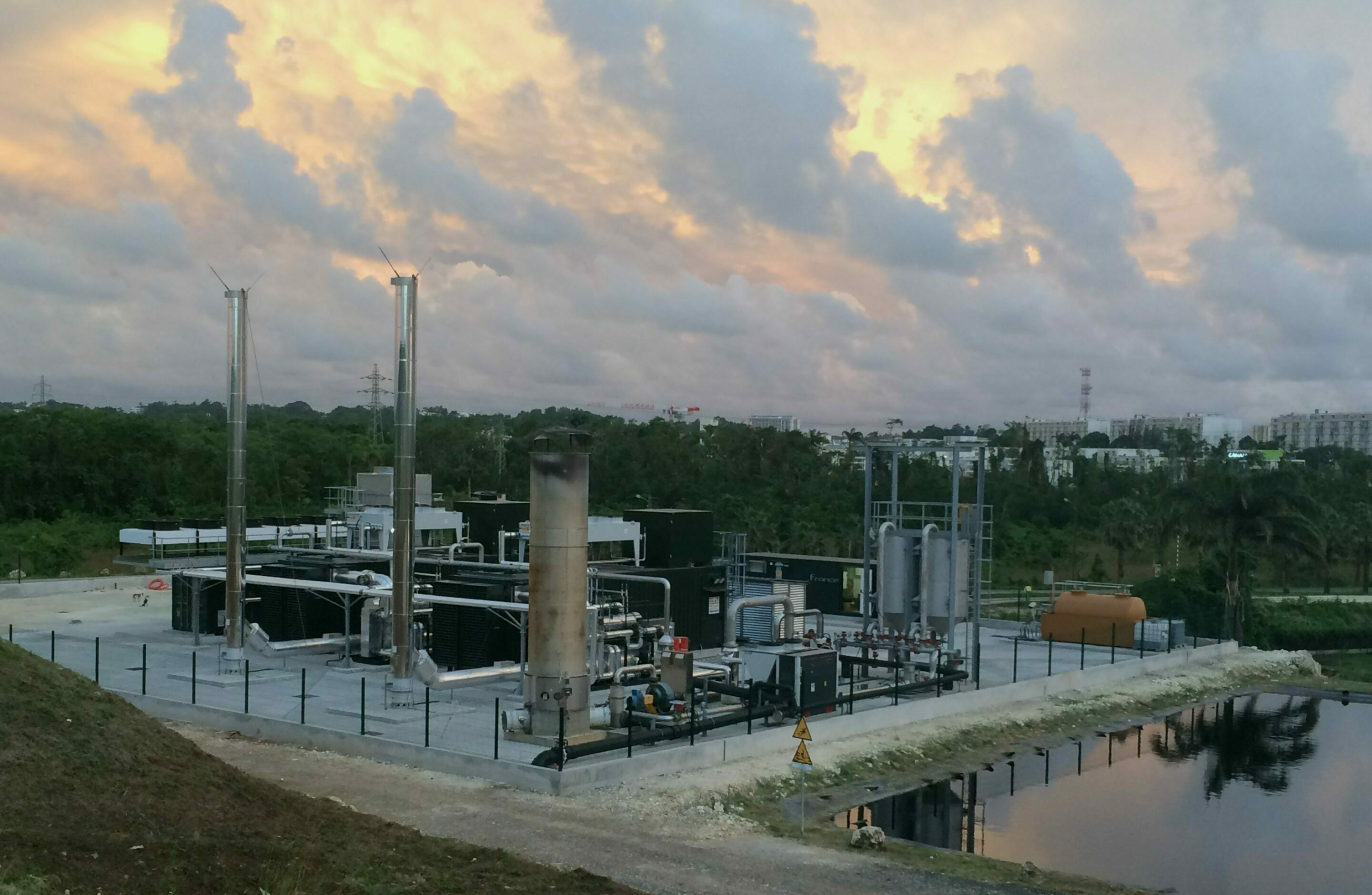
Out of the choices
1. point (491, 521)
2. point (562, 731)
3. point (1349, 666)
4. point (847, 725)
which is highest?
point (491, 521)

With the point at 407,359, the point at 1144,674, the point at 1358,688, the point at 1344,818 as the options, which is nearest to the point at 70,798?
the point at 407,359

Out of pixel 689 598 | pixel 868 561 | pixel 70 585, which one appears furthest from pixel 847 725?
pixel 70 585

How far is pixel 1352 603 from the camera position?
73.2 metres

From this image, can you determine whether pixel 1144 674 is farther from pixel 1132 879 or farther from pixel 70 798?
pixel 70 798

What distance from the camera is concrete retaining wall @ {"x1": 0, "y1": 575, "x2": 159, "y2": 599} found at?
170ft

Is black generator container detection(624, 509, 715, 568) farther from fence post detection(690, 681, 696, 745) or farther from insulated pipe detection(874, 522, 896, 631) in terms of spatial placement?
fence post detection(690, 681, 696, 745)

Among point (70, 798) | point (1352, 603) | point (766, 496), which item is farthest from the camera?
point (766, 496)

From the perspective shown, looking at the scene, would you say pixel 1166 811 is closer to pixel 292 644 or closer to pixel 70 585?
pixel 292 644

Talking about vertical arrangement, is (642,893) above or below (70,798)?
below

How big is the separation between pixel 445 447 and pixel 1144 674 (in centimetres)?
7792

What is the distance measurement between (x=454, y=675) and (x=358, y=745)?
625cm

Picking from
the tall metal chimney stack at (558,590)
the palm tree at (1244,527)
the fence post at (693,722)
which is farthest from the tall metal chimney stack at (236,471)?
the palm tree at (1244,527)

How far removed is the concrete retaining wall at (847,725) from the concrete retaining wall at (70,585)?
35464 mm

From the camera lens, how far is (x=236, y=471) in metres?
35.4
